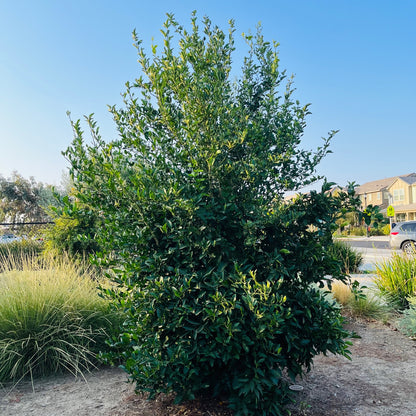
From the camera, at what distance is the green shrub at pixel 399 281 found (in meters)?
6.02

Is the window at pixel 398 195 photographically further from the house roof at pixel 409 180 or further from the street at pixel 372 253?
the street at pixel 372 253

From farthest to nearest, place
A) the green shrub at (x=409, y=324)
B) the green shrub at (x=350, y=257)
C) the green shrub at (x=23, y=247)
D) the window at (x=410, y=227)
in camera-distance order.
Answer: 1. the window at (x=410, y=227)
2. the green shrub at (x=23, y=247)
3. the green shrub at (x=350, y=257)
4. the green shrub at (x=409, y=324)

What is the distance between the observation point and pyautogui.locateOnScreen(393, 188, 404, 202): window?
1971 inches

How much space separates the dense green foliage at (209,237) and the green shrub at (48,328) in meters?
1.27

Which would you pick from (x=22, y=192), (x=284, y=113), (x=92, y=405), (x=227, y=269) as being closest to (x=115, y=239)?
(x=227, y=269)

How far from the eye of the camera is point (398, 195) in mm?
50719

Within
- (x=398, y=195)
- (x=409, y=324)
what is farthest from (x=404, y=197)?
(x=409, y=324)

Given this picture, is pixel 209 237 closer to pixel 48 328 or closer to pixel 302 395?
pixel 302 395

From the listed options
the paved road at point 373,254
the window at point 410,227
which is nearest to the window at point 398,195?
the paved road at point 373,254

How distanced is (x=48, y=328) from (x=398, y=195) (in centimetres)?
5461

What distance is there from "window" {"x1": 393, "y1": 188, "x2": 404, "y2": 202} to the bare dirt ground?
5189 centimetres

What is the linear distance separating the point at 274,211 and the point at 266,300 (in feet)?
1.93

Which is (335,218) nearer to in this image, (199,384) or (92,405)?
(199,384)

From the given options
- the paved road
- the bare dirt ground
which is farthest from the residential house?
the bare dirt ground
